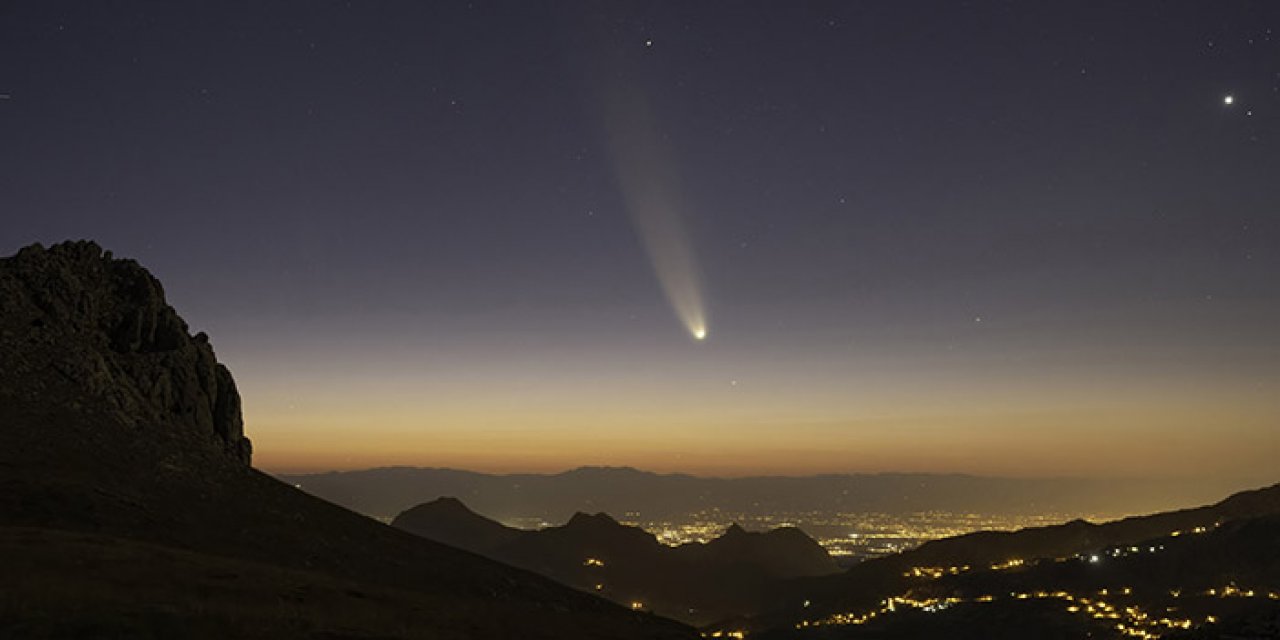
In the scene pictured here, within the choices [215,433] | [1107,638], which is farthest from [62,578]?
[1107,638]

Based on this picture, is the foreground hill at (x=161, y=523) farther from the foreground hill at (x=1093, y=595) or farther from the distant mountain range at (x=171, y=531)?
the foreground hill at (x=1093, y=595)

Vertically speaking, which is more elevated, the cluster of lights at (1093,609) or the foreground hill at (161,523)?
the foreground hill at (161,523)

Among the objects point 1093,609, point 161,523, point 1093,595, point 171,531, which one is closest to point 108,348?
point 161,523

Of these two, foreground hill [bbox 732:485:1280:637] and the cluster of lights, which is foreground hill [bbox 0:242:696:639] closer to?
foreground hill [bbox 732:485:1280:637]

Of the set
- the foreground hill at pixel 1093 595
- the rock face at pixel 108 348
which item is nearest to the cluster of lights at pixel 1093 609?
the foreground hill at pixel 1093 595

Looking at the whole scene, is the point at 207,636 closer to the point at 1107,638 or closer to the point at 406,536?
the point at 406,536

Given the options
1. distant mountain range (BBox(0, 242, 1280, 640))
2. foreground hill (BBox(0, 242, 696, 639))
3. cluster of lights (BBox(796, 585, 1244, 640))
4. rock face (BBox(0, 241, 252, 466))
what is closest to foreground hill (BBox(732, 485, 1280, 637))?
cluster of lights (BBox(796, 585, 1244, 640))
